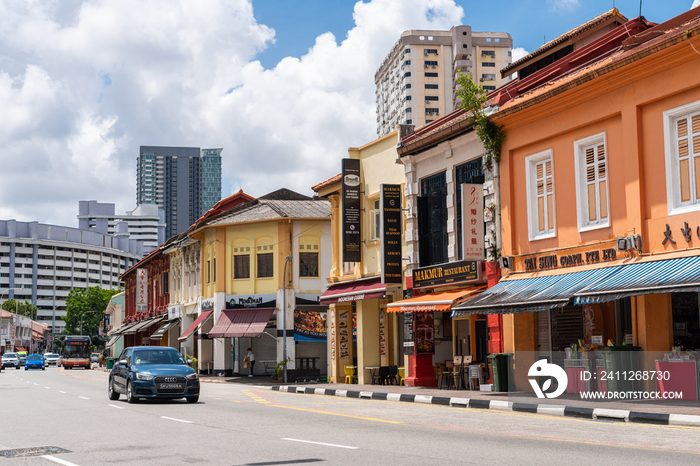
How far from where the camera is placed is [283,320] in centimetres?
4153

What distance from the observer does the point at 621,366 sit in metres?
17.9

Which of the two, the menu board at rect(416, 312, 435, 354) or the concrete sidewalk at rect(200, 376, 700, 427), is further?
the menu board at rect(416, 312, 435, 354)

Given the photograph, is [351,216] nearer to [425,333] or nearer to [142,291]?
[425,333]

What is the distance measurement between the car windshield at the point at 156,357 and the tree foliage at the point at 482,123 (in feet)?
34.6

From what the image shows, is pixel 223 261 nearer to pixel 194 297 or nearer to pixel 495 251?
pixel 194 297

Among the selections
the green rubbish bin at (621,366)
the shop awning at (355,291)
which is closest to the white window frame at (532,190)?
the green rubbish bin at (621,366)

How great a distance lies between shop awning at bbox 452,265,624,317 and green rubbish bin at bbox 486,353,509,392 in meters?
1.68

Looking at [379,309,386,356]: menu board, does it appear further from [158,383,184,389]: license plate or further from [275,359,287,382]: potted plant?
[158,383,184,389]: license plate

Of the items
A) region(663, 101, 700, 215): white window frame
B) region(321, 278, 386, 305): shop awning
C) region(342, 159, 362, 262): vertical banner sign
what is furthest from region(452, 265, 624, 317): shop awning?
region(342, 159, 362, 262): vertical banner sign

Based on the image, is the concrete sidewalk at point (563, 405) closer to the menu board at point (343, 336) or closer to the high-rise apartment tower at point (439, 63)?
the menu board at point (343, 336)

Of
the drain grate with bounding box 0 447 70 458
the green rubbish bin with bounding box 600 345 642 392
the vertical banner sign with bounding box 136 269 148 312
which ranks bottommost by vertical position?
the drain grate with bounding box 0 447 70 458

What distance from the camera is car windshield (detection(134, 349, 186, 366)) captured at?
21.9 meters

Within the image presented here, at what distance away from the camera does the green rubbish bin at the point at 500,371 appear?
2155 centimetres

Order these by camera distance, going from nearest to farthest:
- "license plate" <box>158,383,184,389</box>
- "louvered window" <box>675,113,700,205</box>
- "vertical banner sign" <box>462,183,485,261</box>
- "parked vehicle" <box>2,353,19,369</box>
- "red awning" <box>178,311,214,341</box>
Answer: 1. "louvered window" <box>675,113,700,205</box>
2. "license plate" <box>158,383,184,389</box>
3. "vertical banner sign" <box>462,183,485,261</box>
4. "red awning" <box>178,311,214,341</box>
5. "parked vehicle" <box>2,353,19,369</box>
